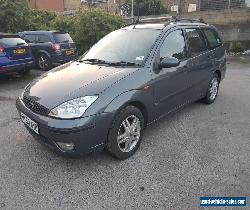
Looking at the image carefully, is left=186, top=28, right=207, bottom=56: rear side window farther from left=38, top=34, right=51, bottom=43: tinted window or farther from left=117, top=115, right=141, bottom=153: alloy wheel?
left=38, top=34, right=51, bottom=43: tinted window

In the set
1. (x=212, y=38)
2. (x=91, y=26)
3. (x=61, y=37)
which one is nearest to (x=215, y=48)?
(x=212, y=38)

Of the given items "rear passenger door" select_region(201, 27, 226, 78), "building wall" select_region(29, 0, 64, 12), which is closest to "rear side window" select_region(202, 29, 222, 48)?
"rear passenger door" select_region(201, 27, 226, 78)

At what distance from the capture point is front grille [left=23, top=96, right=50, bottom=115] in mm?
3260

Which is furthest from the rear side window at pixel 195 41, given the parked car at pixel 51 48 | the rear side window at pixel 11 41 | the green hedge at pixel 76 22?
the green hedge at pixel 76 22

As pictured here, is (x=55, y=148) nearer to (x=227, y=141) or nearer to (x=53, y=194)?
(x=53, y=194)

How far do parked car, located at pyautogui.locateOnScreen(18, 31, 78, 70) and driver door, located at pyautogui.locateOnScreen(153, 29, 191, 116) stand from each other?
623 cm

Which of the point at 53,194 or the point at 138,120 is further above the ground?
the point at 138,120

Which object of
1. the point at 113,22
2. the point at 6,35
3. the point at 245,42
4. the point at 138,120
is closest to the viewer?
the point at 138,120

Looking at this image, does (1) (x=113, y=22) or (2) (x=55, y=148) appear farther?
(1) (x=113, y=22)

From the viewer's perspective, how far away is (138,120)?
3750 millimetres

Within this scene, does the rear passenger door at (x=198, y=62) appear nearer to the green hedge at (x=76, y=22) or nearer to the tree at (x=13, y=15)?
the green hedge at (x=76, y=22)

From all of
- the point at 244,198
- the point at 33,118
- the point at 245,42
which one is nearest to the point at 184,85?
the point at 244,198

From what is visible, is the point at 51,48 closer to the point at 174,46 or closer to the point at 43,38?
the point at 43,38

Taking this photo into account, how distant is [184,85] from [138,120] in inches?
49.8
